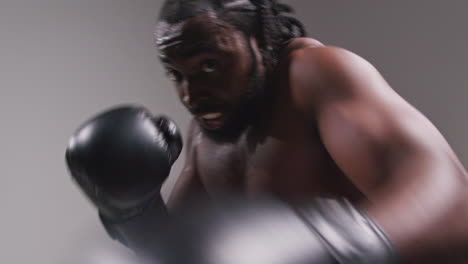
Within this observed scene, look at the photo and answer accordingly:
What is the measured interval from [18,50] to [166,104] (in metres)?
0.40

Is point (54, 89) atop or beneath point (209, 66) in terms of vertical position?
beneath

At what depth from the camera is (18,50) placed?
1597 millimetres

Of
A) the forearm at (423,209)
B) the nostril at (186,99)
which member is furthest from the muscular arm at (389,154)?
the nostril at (186,99)

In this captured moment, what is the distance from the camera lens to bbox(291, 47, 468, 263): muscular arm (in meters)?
0.48

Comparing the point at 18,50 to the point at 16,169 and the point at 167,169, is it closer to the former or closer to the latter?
the point at 16,169

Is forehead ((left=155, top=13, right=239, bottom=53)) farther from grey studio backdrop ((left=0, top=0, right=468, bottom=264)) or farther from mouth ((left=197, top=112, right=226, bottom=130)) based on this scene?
grey studio backdrop ((left=0, top=0, right=468, bottom=264))

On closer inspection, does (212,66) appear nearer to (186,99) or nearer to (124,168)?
(186,99)

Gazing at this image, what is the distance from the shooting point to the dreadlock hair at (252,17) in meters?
0.64

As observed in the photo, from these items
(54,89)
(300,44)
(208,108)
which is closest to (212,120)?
(208,108)

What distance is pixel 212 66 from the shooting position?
637 millimetres

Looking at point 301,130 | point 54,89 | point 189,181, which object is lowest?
point 54,89

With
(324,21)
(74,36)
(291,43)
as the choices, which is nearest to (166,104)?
(74,36)

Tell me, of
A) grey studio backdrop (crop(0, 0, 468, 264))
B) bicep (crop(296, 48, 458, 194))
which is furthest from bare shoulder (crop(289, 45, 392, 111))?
grey studio backdrop (crop(0, 0, 468, 264))

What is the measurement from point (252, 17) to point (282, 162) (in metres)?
0.17
